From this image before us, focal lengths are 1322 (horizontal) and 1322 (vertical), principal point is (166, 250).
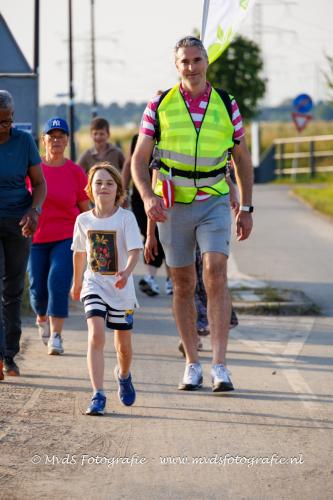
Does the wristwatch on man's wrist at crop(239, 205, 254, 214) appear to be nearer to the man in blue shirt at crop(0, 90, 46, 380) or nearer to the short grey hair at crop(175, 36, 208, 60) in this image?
the short grey hair at crop(175, 36, 208, 60)

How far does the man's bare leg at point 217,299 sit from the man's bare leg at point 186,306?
0.17m

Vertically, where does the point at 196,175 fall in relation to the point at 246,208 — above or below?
above

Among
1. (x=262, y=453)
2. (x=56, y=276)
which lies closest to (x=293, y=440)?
(x=262, y=453)

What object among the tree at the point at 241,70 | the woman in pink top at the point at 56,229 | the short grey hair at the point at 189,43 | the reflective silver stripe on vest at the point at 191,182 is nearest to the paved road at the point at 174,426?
the woman in pink top at the point at 56,229

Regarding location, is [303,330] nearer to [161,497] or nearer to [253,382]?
[253,382]

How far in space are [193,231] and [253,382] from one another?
1096mm

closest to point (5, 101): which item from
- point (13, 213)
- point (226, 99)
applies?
point (13, 213)

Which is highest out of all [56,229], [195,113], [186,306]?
[195,113]

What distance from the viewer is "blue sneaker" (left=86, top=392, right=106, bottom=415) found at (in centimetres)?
733

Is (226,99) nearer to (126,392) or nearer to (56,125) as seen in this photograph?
(126,392)

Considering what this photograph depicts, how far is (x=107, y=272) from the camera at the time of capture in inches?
300

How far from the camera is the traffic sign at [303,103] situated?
42.1 meters

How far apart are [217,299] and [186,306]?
0.92 feet

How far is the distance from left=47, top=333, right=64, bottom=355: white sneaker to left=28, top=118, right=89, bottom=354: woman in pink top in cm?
2
